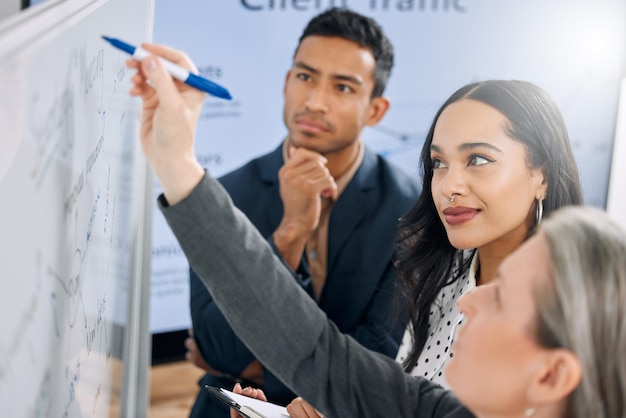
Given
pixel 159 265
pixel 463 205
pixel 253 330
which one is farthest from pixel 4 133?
pixel 159 265

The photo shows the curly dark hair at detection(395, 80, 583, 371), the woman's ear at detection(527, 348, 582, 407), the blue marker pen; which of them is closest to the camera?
the woman's ear at detection(527, 348, 582, 407)

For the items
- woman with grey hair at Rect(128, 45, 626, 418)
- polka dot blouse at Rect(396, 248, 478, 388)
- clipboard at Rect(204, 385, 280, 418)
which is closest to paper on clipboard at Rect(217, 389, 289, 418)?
clipboard at Rect(204, 385, 280, 418)

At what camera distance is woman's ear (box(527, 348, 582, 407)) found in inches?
Result: 26.1

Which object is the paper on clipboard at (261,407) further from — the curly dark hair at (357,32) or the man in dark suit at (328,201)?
the curly dark hair at (357,32)

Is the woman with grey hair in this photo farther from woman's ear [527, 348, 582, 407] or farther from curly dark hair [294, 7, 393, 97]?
curly dark hair [294, 7, 393, 97]

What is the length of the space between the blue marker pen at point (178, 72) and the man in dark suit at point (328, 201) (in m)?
0.80

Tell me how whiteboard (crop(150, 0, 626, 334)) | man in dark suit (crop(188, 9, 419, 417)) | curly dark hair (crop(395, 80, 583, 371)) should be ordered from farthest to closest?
whiteboard (crop(150, 0, 626, 334)), man in dark suit (crop(188, 9, 419, 417)), curly dark hair (crop(395, 80, 583, 371))

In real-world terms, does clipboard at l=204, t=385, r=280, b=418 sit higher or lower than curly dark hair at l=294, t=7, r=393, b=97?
lower

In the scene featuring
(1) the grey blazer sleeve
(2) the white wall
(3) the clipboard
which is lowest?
(3) the clipboard

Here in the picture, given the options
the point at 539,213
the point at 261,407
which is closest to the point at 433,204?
the point at 539,213

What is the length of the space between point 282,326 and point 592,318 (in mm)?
337

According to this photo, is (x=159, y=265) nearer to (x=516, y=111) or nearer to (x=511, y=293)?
(x=516, y=111)

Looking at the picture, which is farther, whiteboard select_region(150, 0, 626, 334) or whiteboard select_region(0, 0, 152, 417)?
whiteboard select_region(150, 0, 626, 334)

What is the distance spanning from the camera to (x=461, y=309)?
78cm
